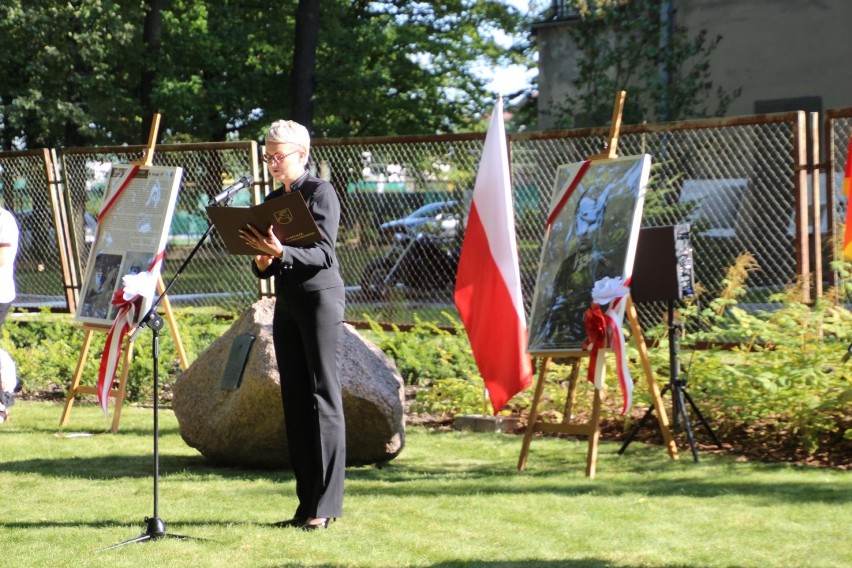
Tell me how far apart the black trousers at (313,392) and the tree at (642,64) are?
16918 millimetres

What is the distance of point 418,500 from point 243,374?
1.62 meters

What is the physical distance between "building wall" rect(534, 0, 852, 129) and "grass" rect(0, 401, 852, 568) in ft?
53.6

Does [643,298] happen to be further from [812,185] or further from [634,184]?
[812,185]

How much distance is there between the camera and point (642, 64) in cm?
2325

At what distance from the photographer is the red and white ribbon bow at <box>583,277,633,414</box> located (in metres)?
7.81

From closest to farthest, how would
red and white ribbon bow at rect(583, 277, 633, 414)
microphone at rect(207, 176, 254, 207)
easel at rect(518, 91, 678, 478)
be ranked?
microphone at rect(207, 176, 254, 207)
red and white ribbon bow at rect(583, 277, 633, 414)
easel at rect(518, 91, 678, 478)

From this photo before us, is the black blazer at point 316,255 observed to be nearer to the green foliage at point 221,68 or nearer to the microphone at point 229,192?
the microphone at point 229,192

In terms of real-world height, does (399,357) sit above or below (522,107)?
below

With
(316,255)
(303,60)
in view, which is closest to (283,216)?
(316,255)

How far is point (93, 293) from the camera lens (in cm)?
1038

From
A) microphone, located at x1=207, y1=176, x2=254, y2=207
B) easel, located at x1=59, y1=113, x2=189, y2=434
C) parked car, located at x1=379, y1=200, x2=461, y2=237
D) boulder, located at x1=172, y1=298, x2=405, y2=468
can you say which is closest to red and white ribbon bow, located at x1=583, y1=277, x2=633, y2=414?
boulder, located at x1=172, y1=298, x2=405, y2=468

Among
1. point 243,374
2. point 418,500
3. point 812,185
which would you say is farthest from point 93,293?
point 812,185

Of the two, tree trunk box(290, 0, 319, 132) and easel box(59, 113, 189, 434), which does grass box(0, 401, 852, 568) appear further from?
tree trunk box(290, 0, 319, 132)

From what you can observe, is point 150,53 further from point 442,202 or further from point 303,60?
point 442,202
